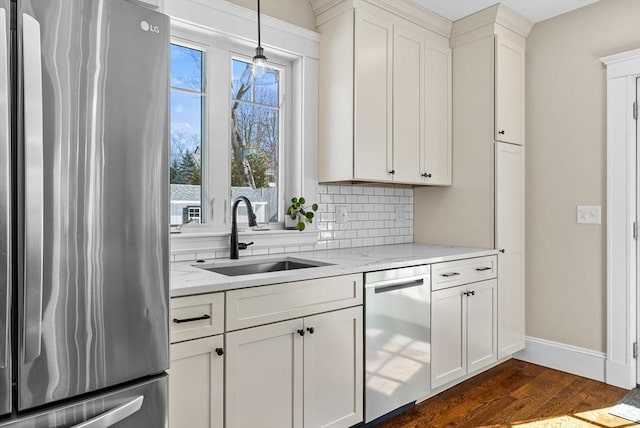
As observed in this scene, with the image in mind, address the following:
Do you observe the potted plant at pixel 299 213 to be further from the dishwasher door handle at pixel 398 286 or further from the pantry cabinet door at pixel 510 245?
the pantry cabinet door at pixel 510 245

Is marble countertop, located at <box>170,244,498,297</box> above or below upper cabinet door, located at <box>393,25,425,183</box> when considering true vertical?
below

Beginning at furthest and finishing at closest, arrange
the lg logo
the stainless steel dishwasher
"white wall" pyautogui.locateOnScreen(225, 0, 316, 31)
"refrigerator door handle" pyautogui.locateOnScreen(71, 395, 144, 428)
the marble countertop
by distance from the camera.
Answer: "white wall" pyautogui.locateOnScreen(225, 0, 316, 31) → the stainless steel dishwasher → the marble countertop → the lg logo → "refrigerator door handle" pyautogui.locateOnScreen(71, 395, 144, 428)

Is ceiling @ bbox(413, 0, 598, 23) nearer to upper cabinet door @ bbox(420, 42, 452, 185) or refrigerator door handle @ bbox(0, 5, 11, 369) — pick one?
upper cabinet door @ bbox(420, 42, 452, 185)

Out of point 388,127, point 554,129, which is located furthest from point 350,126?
point 554,129

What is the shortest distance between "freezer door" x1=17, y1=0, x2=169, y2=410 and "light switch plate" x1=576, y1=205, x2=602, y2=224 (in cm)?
296

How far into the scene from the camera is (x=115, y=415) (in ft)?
4.09

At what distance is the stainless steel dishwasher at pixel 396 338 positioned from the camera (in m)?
2.31

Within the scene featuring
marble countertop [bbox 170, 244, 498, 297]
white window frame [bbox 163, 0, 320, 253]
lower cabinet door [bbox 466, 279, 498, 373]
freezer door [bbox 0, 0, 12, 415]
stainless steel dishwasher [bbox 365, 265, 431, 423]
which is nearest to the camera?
freezer door [bbox 0, 0, 12, 415]

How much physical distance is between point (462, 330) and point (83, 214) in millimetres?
2413

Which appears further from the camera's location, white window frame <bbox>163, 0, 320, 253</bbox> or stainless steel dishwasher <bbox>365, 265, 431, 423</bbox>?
white window frame <bbox>163, 0, 320, 253</bbox>

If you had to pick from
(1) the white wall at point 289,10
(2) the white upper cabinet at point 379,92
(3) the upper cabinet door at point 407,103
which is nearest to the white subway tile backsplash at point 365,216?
(2) the white upper cabinet at point 379,92

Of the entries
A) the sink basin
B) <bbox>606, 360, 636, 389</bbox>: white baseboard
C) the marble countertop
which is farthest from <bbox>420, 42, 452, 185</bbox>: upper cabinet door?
<bbox>606, 360, 636, 389</bbox>: white baseboard

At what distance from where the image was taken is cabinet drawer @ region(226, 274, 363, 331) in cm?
181

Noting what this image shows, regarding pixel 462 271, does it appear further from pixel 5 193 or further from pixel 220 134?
pixel 5 193
